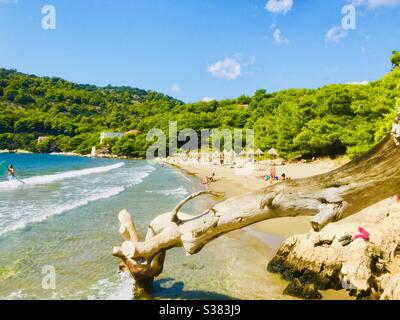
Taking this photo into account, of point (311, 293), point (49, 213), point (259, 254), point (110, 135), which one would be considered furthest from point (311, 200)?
point (110, 135)

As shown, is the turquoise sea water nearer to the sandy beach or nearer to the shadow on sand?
the shadow on sand

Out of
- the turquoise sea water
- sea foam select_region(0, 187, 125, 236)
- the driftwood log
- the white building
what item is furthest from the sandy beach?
the white building

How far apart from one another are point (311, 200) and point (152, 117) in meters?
144

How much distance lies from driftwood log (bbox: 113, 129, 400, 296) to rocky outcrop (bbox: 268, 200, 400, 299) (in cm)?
386

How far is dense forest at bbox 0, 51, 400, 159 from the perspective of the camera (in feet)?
145

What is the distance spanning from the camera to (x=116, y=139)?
130m

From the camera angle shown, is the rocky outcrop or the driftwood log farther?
the rocky outcrop

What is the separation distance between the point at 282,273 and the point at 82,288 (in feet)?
16.7

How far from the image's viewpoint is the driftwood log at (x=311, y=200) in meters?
4.08

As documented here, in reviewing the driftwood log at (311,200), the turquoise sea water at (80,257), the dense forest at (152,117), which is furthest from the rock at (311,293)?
the dense forest at (152,117)

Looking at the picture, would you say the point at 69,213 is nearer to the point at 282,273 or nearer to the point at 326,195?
the point at 282,273

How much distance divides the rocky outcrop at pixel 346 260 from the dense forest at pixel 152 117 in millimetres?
26030
